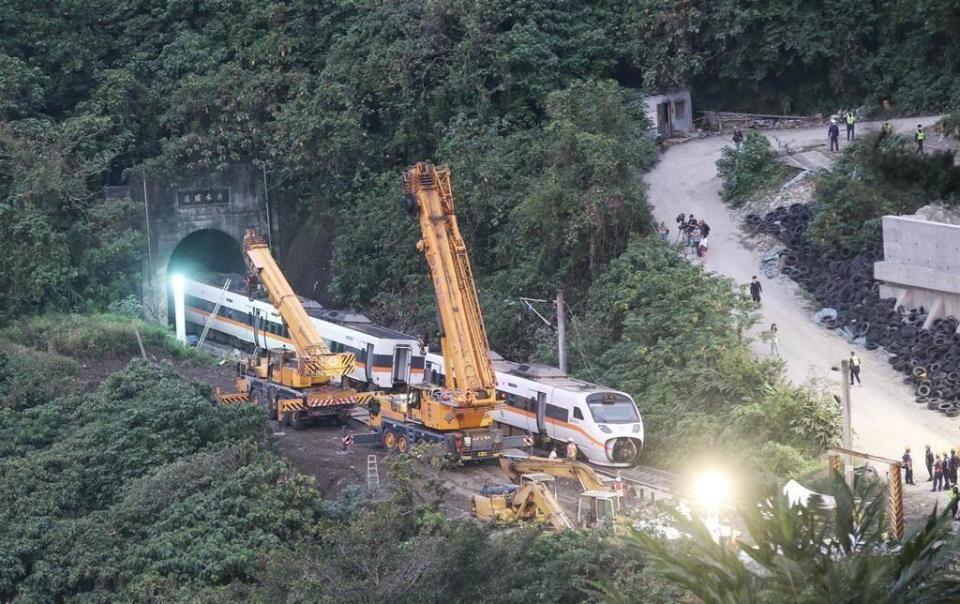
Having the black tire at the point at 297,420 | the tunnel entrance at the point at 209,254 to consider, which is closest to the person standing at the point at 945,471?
the black tire at the point at 297,420

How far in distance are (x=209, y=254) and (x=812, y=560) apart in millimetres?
42702

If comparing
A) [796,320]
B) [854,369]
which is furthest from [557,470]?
[796,320]

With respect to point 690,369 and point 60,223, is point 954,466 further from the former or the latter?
point 60,223

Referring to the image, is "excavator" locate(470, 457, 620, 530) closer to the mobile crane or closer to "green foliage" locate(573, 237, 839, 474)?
the mobile crane

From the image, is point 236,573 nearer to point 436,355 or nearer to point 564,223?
point 436,355

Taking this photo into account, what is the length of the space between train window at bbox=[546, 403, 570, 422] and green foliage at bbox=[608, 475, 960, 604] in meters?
18.4

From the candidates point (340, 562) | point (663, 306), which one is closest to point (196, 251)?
point (663, 306)

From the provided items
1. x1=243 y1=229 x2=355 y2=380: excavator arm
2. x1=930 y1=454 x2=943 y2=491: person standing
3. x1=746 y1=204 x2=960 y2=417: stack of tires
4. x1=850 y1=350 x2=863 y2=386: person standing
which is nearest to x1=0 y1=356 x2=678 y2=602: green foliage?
x1=243 y1=229 x2=355 y2=380: excavator arm

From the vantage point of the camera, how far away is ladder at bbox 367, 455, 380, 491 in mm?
31409

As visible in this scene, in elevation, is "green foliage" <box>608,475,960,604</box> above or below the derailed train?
above

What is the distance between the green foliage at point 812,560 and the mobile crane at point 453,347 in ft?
56.0

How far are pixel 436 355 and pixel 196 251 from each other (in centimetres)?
1894

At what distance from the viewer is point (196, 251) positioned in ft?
181

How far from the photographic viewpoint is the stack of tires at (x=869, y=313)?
3447 centimetres
